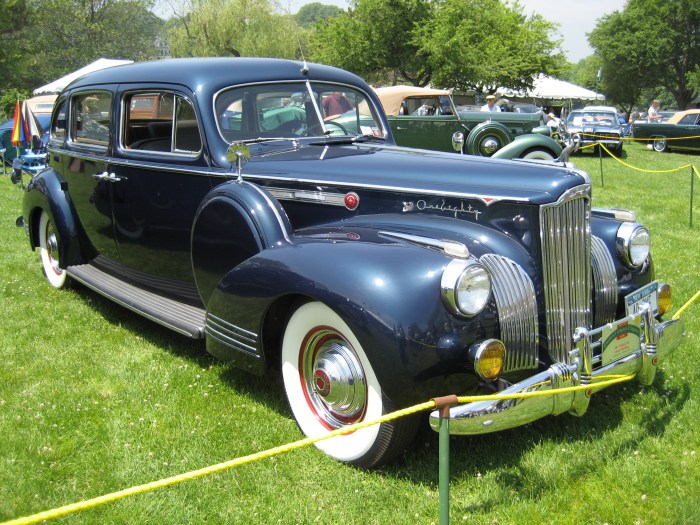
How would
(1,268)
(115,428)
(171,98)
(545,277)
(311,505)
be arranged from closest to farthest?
(311,505) < (545,277) < (115,428) < (171,98) < (1,268)

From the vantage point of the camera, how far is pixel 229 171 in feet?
13.5

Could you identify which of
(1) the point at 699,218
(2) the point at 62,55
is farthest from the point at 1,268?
(2) the point at 62,55

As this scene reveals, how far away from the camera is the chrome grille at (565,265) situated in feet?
10.5

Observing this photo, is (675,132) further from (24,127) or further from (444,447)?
(444,447)

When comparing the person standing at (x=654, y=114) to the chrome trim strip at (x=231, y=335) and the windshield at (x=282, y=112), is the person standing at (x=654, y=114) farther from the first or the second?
the chrome trim strip at (x=231, y=335)

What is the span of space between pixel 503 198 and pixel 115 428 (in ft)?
7.73

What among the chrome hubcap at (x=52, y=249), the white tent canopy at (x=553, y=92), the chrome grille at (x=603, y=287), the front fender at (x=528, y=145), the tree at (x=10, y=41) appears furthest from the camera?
the white tent canopy at (x=553, y=92)

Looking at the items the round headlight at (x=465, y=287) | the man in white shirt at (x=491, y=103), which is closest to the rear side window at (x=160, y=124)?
the round headlight at (x=465, y=287)

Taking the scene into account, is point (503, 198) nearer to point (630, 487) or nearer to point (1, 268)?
point (630, 487)

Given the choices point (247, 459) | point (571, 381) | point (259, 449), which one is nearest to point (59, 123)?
point (259, 449)

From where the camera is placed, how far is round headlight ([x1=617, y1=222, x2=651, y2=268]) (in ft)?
12.6

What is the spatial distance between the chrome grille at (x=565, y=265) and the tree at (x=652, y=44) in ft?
147

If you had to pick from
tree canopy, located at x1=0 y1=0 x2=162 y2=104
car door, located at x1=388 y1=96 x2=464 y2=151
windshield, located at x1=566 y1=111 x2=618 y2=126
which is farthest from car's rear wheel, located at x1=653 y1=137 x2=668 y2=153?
tree canopy, located at x1=0 y1=0 x2=162 y2=104

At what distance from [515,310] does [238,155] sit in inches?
74.3
